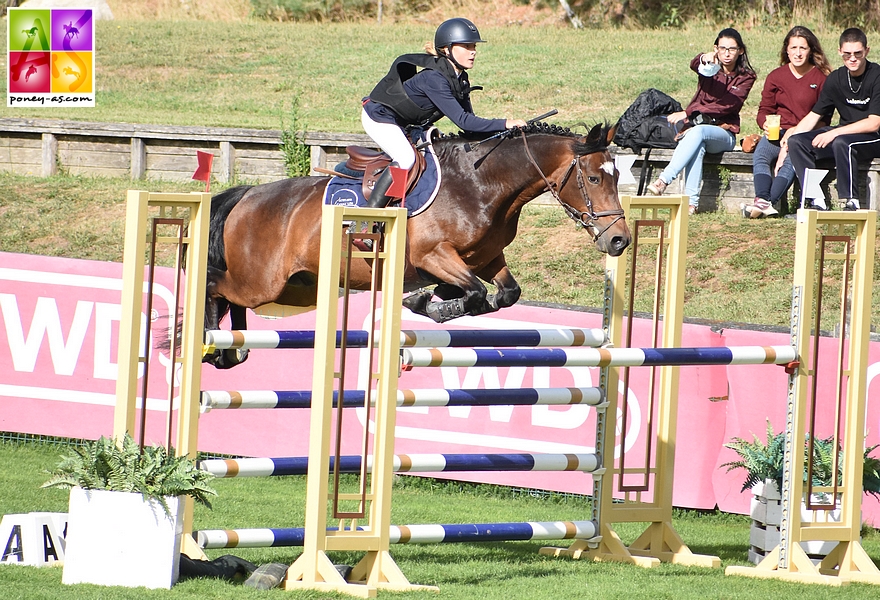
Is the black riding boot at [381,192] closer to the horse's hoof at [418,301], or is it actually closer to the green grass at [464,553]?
the horse's hoof at [418,301]

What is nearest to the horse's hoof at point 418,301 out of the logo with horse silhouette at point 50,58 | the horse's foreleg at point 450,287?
the horse's foreleg at point 450,287

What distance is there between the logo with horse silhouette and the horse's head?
1117cm

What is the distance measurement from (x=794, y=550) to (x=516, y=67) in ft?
40.2

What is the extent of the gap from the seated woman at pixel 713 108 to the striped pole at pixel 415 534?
15.9 feet

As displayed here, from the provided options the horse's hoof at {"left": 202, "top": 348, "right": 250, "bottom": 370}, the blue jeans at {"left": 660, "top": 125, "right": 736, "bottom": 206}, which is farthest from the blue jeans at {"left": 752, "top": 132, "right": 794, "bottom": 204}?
the horse's hoof at {"left": 202, "top": 348, "right": 250, "bottom": 370}

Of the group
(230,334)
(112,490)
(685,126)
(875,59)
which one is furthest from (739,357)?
(875,59)

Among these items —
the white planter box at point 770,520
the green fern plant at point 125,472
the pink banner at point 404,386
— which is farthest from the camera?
the pink banner at point 404,386

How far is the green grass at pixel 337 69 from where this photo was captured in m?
14.4

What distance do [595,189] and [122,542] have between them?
2603 mm

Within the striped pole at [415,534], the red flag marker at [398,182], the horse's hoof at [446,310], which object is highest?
the red flag marker at [398,182]

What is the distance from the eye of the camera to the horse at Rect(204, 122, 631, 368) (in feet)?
18.3

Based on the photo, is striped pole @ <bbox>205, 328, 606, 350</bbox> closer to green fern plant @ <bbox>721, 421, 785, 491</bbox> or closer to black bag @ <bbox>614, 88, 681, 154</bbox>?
green fern plant @ <bbox>721, 421, 785, 491</bbox>

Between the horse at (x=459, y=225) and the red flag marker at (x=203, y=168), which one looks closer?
the red flag marker at (x=203, y=168)

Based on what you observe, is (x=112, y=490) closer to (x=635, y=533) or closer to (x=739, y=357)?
(x=739, y=357)
